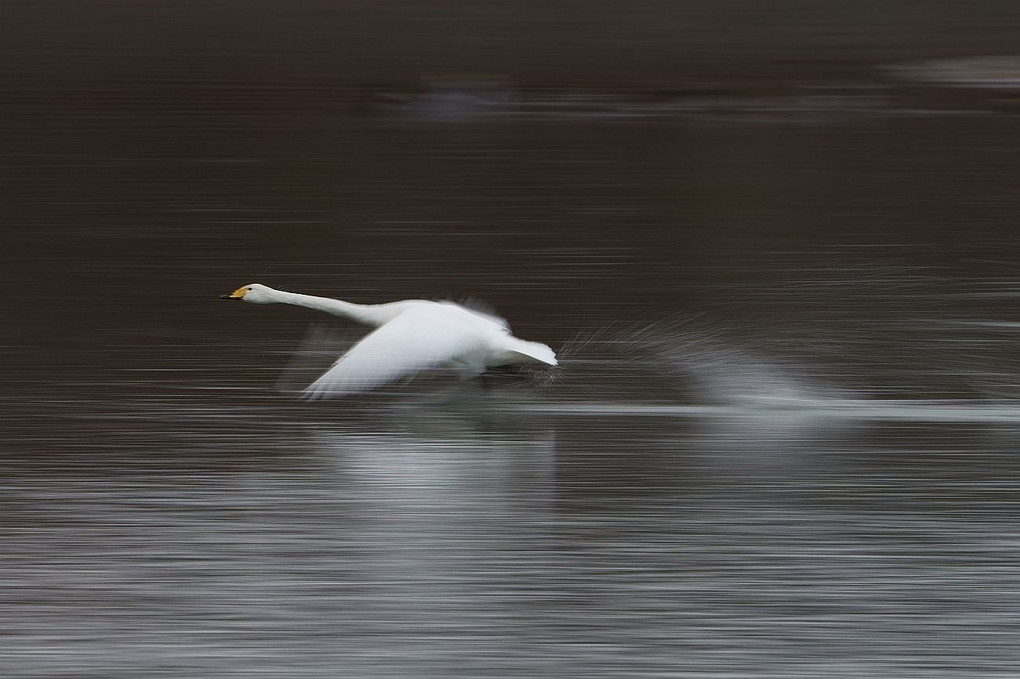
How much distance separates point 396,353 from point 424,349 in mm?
118

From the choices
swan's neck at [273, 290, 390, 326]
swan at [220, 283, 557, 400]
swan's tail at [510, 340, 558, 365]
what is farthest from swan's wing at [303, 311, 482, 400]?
swan's neck at [273, 290, 390, 326]

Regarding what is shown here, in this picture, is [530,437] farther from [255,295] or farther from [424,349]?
[255,295]

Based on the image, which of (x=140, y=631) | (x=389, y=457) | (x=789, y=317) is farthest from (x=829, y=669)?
(x=789, y=317)

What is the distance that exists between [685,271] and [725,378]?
9.91 ft

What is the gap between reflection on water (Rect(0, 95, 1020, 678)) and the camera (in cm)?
572

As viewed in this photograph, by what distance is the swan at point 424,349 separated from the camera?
26.9 ft

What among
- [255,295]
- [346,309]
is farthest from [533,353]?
[255,295]

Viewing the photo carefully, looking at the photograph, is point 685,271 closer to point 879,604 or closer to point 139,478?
point 139,478

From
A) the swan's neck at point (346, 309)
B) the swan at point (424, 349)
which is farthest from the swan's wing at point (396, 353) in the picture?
the swan's neck at point (346, 309)

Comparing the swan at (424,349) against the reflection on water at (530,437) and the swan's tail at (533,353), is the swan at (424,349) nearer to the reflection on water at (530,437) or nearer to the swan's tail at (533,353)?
the swan's tail at (533,353)

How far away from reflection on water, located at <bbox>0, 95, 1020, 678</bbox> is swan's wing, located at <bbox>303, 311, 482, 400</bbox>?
0.19 m

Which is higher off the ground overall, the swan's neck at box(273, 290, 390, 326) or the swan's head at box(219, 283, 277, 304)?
the swan's head at box(219, 283, 277, 304)

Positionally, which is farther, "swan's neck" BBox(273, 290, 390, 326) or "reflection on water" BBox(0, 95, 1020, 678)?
"swan's neck" BBox(273, 290, 390, 326)

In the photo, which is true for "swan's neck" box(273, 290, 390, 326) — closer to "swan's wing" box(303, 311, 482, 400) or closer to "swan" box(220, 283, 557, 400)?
"swan" box(220, 283, 557, 400)
